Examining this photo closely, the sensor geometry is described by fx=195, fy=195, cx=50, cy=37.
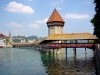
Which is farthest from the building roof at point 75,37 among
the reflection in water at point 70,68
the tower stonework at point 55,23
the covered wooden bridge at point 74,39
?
the tower stonework at point 55,23

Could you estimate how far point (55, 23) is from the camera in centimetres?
6800

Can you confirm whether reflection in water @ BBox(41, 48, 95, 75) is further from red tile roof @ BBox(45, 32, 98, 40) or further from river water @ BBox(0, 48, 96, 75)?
red tile roof @ BBox(45, 32, 98, 40)

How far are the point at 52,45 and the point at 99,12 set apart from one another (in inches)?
735

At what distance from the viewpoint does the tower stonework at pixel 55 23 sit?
68.0 m

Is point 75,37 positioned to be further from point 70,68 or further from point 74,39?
point 70,68

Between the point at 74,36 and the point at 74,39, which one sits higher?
the point at 74,36

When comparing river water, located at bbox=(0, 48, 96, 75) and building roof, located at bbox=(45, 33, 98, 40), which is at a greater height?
building roof, located at bbox=(45, 33, 98, 40)

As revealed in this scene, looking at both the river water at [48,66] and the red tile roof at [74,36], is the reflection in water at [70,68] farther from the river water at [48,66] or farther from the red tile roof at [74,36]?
the red tile roof at [74,36]

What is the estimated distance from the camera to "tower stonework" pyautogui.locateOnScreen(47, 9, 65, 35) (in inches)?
2677

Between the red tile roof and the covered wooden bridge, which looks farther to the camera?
the red tile roof

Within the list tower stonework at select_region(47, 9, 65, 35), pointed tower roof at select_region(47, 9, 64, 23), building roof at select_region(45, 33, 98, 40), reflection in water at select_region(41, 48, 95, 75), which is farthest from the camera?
pointed tower roof at select_region(47, 9, 64, 23)

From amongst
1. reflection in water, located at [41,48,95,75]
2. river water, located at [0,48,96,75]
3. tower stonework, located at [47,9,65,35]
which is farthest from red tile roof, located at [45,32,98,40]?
tower stonework, located at [47,9,65,35]

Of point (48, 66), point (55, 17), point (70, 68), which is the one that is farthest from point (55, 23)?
point (70, 68)

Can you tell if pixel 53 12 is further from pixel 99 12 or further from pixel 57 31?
pixel 99 12
